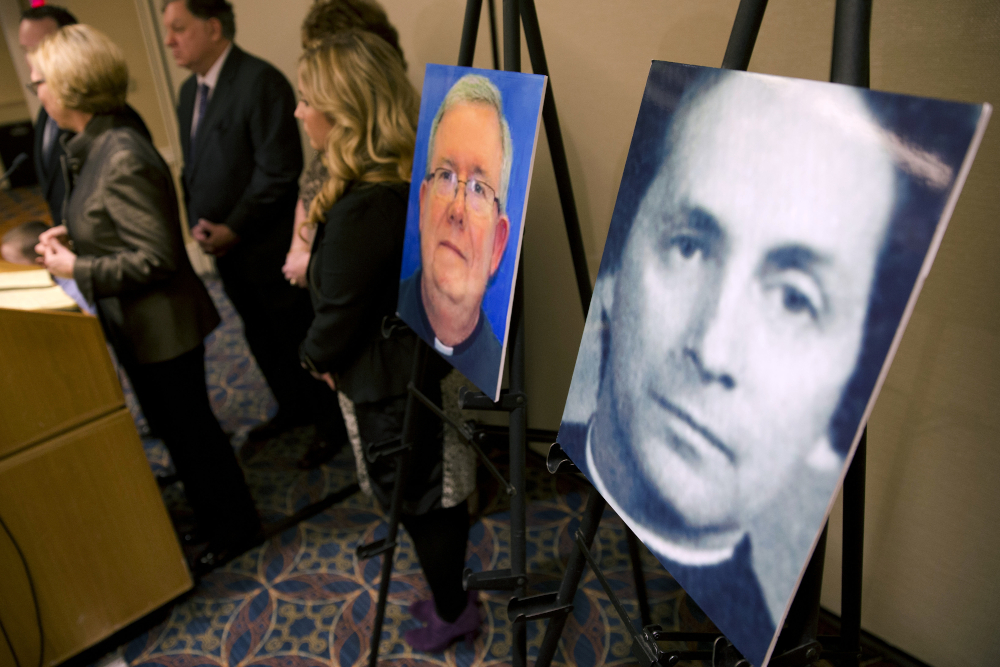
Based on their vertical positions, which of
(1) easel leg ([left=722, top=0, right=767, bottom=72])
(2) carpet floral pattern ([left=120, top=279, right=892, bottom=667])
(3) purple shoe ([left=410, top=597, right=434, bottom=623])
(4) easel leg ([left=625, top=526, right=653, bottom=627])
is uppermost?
(1) easel leg ([left=722, top=0, right=767, bottom=72])

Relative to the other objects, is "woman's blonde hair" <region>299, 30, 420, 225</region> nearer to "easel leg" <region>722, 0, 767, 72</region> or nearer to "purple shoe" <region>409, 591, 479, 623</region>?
"easel leg" <region>722, 0, 767, 72</region>

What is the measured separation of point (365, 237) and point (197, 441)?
3.03 ft

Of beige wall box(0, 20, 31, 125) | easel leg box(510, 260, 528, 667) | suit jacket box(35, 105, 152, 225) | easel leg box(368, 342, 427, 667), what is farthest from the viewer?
beige wall box(0, 20, 31, 125)

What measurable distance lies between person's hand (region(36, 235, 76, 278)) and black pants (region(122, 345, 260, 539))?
0.28 meters

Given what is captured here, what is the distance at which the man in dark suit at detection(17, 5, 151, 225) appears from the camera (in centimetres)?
192

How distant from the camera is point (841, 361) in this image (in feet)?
1.62

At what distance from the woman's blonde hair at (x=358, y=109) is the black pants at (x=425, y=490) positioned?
0.47m

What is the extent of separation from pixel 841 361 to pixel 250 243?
2084mm

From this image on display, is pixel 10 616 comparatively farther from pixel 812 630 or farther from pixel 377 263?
pixel 812 630

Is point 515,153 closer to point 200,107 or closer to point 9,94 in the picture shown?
point 200,107

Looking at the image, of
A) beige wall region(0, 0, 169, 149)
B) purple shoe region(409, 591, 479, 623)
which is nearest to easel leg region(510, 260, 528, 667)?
purple shoe region(409, 591, 479, 623)

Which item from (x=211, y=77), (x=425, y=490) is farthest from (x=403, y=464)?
(x=211, y=77)

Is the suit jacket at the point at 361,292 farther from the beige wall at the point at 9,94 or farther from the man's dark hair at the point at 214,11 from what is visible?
the beige wall at the point at 9,94

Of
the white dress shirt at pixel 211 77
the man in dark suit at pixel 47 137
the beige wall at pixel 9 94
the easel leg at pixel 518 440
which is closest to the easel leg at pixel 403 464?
the easel leg at pixel 518 440
